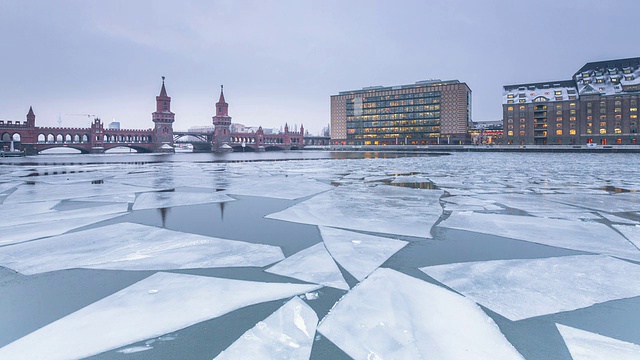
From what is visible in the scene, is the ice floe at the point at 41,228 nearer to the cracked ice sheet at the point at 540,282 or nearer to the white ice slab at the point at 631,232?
the cracked ice sheet at the point at 540,282

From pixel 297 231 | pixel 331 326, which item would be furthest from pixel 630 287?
pixel 297 231

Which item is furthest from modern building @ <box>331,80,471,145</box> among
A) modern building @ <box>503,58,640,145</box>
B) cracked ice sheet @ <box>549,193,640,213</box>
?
cracked ice sheet @ <box>549,193,640,213</box>

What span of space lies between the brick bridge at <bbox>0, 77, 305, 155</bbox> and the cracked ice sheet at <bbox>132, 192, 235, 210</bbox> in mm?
85094

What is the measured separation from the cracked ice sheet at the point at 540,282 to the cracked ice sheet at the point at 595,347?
398 mm

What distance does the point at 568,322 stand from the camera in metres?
3.04

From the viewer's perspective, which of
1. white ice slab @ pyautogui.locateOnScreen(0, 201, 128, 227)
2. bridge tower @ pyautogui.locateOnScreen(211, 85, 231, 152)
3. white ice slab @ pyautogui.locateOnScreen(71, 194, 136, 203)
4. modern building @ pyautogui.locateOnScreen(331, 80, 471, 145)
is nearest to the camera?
white ice slab @ pyautogui.locateOnScreen(0, 201, 128, 227)

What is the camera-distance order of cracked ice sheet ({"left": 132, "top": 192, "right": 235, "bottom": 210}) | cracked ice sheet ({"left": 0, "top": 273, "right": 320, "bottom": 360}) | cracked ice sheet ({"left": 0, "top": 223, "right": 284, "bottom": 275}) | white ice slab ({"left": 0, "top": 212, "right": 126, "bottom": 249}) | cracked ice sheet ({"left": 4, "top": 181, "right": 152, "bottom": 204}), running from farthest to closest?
cracked ice sheet ({"left": 4, "top": 181, "right": 152, "bottom": 204}), cracked ice sheet ({"left": 132, "top": 192, "right": 235, "bottom": 210}), white ice slab ({"left": 0, "top": 212, "right": 126, "bottom": 249}), cracked ice sheet ({"left": 0, "top": 223, "right": 284, "bottom": 275}), cracked ice sheet ({"left": 0, "top": 273, "right": 320, "bottom": 360})

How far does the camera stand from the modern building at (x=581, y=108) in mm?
87438

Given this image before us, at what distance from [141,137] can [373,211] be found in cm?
13781

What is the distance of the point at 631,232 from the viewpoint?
19.5 ft

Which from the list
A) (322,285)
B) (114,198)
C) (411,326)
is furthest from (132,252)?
(114,198)

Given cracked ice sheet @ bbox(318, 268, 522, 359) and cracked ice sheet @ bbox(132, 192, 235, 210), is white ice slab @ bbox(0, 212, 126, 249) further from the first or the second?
cracked ice sheet @ bbox(318, 268, 522, 359)

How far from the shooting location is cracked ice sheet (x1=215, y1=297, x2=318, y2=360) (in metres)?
2.58

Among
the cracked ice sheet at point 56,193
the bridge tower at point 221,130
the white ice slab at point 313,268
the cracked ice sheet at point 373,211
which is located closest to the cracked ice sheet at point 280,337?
the white ice slab at point 313,268
